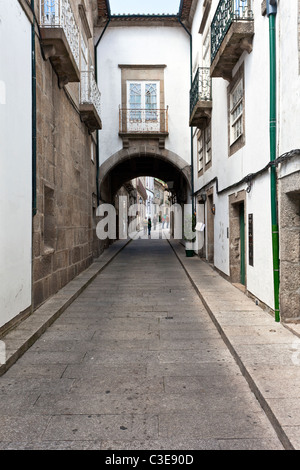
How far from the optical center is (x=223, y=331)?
5090mm

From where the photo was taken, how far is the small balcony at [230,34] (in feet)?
22.0

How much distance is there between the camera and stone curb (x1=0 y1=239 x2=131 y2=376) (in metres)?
4.43

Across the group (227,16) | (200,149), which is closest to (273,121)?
(227,16)

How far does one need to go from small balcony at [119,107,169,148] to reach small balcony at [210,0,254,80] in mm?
7542

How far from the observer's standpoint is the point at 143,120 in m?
16.2

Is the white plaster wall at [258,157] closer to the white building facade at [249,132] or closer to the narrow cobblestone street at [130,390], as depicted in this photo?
the white building facade at [249,132]

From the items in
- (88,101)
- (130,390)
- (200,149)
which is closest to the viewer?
(130,390)

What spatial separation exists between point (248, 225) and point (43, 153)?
13.5 feet

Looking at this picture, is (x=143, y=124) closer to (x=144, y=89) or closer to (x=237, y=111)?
(x=144, y=89)

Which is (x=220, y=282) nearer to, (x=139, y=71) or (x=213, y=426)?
(x=213, y=426)

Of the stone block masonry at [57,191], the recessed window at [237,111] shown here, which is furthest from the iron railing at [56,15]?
the recessed window at [237,111]

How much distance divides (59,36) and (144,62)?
33.6 feet

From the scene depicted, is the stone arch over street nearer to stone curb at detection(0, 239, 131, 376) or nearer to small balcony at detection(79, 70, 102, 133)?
small balcony at detection(79, 70, 102, 133)
